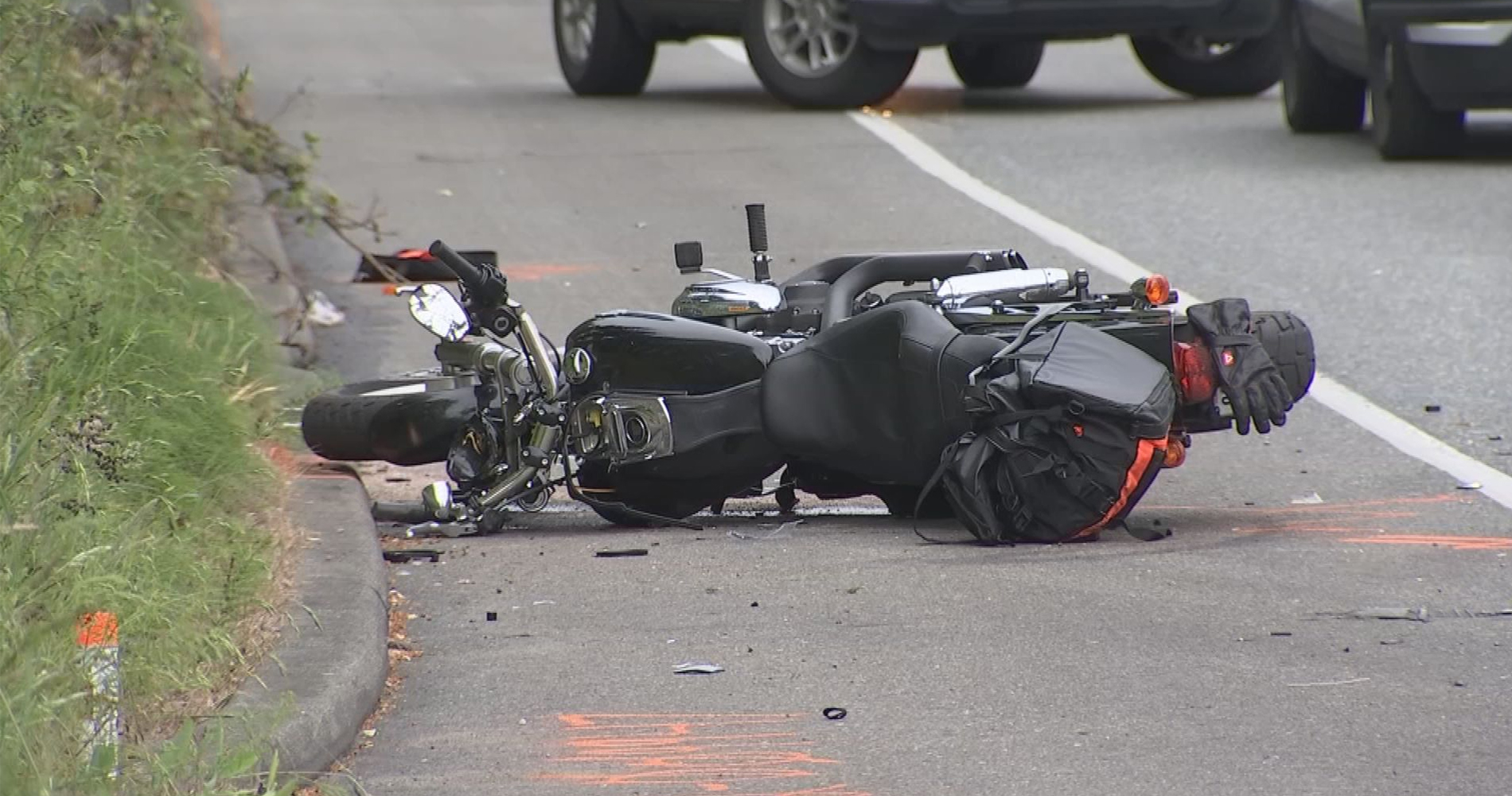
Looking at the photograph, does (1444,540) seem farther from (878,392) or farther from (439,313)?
(439,313)

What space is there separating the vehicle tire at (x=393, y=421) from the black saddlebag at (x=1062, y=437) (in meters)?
1.38

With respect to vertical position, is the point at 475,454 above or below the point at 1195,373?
below

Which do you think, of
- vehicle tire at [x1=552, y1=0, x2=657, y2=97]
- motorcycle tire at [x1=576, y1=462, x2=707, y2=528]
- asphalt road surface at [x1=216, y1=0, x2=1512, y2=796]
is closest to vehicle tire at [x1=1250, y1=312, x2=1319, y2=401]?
asphalt road surface at [x1=216, y1=0, x2=1512, y2=796]

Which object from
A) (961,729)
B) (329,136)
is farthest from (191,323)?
(329,136)

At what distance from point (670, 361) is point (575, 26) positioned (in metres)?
10.0

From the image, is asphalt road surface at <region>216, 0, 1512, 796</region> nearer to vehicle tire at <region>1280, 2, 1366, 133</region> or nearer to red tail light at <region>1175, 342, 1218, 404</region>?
red tail light at <region>1175, 342, 1218, 404</region>

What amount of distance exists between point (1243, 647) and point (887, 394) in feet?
4.15

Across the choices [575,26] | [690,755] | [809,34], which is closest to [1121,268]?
[809,34]

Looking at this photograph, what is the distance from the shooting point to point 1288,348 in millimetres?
6258

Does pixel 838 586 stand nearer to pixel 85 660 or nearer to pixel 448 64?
pixel 85 660

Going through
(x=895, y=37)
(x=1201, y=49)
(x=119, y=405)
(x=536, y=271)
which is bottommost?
(x=1201, y=49)

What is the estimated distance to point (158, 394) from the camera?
6438 mm

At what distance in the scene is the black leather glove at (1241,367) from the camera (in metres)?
6.06

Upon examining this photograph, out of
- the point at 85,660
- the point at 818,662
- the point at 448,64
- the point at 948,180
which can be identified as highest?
the point at 85,660
